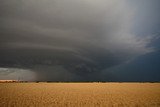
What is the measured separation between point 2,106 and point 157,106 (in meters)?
15.5

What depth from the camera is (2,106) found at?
1938 cm

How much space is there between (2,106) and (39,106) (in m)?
3.52

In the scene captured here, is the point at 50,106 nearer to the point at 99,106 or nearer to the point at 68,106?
the point at 68,106

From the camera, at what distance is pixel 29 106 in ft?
66.0

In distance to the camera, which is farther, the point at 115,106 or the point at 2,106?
the point at 115,106

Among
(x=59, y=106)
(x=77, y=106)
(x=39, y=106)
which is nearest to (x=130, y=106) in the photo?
(x=77, y=106)

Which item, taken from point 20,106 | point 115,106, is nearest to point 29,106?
point 20,106

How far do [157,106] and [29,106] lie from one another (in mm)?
13043

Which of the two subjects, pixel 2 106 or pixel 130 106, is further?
pixel 130 106

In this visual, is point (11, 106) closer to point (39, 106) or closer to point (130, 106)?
point (39, 106)

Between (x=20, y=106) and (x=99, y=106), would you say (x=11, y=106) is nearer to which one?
(x=20, y=106)

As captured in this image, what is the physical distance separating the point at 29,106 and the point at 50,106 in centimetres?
209

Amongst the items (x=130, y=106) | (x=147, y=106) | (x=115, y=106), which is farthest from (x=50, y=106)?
(x=147, y=106)

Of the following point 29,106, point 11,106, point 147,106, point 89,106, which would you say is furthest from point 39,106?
point 147,106
